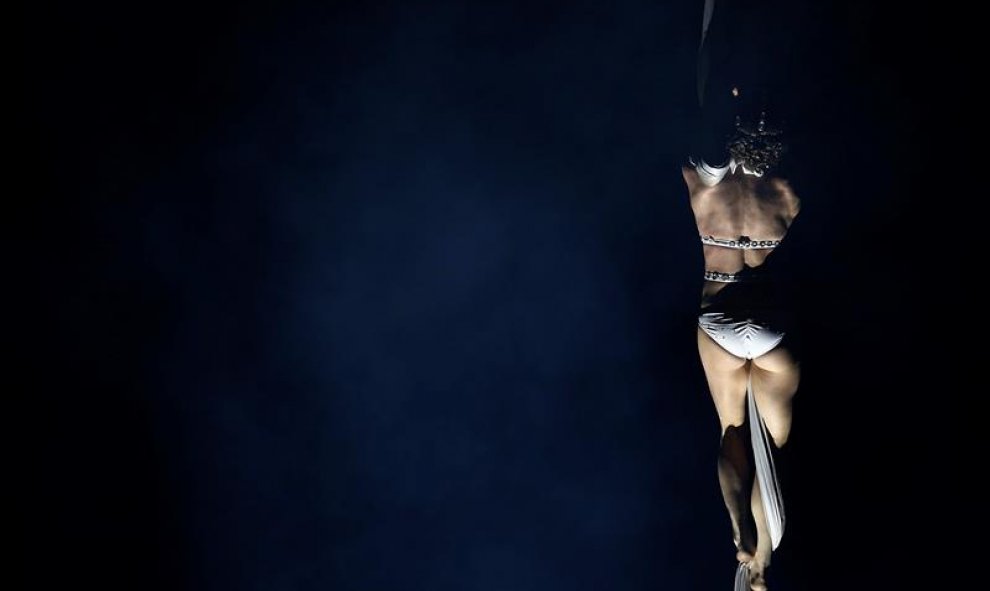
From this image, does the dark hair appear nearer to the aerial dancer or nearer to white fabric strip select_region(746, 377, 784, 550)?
the aerial dancer

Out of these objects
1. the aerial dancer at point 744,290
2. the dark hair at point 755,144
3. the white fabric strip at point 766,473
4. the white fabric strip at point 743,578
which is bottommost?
the white fabric strip at point 743,578

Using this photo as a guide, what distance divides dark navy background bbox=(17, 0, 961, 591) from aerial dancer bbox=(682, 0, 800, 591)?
1.73ft

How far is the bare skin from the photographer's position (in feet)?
6.36

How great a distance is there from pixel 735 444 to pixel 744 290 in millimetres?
382

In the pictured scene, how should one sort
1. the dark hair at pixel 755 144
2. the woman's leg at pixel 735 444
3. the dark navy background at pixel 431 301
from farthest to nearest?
the dark navy background at pixel 431 301, the woman's leg at pixel 735 444, the dark hair at pixel 755 144

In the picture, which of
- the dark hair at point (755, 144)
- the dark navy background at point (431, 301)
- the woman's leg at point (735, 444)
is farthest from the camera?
the dark navy background at point (431, 301)

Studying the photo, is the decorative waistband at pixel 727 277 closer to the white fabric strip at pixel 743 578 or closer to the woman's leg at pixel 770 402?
the woman's leg at pixel 770 402

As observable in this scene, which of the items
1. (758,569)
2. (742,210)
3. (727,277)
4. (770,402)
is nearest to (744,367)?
(770,402)

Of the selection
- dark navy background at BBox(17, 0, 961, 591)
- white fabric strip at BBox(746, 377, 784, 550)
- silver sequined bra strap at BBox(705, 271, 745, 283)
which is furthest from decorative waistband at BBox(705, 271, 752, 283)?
dark navy background at BBox(17, 0, 961, 591)

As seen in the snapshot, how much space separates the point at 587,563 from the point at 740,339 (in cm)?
104

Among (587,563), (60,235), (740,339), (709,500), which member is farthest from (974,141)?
(60,235)

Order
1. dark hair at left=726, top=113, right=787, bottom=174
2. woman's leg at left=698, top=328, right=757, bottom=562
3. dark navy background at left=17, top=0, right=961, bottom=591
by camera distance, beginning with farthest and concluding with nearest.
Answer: dark navy background at left=17, top=0, right=961, bottom=591, woman's leg at left=698, top=328, right=757, bottom=562, dark hair at left=726, top=113, right=787, bottom=174

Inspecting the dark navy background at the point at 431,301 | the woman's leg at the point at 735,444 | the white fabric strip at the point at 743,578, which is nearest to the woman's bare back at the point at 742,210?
the woman's leg at the point at 735,444

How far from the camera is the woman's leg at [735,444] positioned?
2.01 metres
